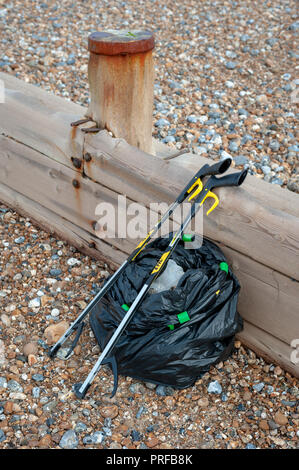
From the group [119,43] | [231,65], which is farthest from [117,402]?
[231,65]

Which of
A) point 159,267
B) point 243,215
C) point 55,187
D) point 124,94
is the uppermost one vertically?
point 124,94

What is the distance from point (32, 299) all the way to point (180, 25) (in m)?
4.54

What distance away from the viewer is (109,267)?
386 centimetres

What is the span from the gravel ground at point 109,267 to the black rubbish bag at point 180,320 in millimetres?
182

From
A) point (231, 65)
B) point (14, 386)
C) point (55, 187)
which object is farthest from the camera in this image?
point (231, 65)

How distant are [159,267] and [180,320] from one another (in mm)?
308

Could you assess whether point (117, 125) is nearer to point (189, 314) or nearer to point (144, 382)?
point (189, 314)

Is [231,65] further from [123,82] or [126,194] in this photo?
[126,194]

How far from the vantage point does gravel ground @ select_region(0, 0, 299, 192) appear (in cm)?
468

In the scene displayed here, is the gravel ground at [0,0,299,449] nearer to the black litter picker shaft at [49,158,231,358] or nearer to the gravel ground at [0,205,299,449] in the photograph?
the gravel ground at [0,205,299,449]

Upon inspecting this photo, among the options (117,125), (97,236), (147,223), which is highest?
(117,125)

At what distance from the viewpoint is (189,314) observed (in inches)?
111
